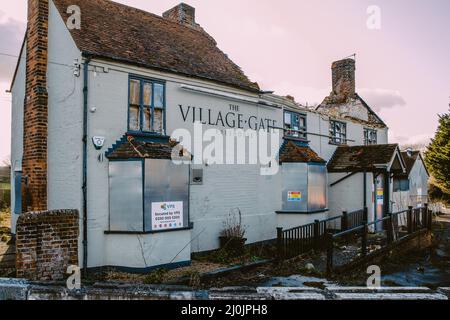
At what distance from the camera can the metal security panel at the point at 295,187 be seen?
1514cm

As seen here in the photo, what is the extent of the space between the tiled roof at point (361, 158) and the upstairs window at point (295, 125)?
2.50 m

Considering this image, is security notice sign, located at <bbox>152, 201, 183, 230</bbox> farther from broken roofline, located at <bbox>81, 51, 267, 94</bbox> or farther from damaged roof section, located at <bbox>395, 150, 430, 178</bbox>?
damaged roof section, located at <bbox>395, 150, 430, 178</bbox>

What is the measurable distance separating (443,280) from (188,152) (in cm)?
839

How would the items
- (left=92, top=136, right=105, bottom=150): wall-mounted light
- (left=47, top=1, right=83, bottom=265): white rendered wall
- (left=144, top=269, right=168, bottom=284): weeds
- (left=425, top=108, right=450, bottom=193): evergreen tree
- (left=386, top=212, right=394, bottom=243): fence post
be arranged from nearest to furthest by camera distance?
(left=144, top=269, right=168, bottom=284): weeds → (left=92, top=136, right=105, bottom=150): wall-mounted light → (left=47, top=1, right=83, bottom=265): white rendered wall → (left=386, top=212, right=394, bottom=243): fence post → (left=425, top=108, right=450, bottom=193): evergreen tree

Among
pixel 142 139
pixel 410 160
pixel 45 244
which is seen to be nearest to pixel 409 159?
pixel 410 160

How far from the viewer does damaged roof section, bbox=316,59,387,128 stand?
23.6 m

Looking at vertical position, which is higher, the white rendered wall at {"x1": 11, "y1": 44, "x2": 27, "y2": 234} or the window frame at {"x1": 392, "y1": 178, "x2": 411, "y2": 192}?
the white rendered wall at {"x1": 11, "y1": 44, "x2": 27, "y2": 234}

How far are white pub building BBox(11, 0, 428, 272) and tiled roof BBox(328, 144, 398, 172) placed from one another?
30 cm

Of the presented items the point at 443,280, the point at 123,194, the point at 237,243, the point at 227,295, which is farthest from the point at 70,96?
the point at 443,280

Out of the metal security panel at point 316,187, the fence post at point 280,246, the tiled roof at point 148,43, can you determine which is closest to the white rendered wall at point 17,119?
the tiled roof at point 148,43

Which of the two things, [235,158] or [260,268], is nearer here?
[260,268]

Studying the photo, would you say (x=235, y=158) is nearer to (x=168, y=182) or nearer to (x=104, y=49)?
(x=168, y=182)

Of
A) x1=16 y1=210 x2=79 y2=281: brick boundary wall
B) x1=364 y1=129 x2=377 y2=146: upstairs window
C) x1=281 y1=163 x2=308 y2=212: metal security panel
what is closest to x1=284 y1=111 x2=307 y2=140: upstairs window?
x1=281 y1=163 x2=308 y2=212: metal security panel

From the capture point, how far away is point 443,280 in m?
10.5
